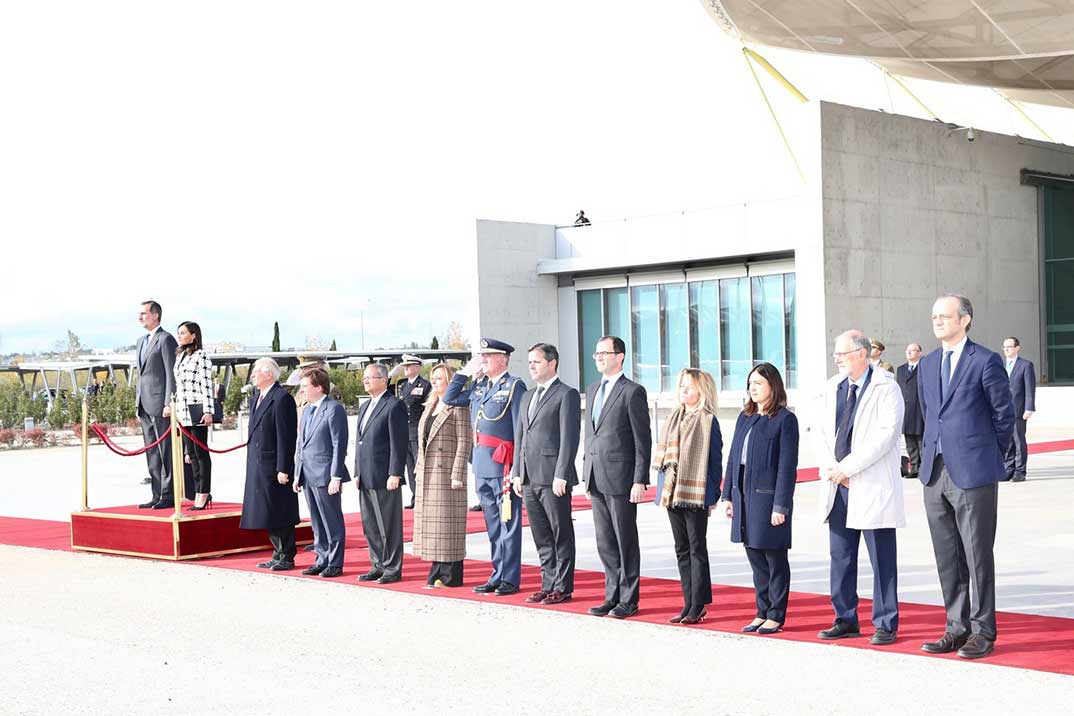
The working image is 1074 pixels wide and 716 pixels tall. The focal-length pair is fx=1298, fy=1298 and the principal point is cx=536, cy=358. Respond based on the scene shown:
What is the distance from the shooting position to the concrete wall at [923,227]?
84.6ft

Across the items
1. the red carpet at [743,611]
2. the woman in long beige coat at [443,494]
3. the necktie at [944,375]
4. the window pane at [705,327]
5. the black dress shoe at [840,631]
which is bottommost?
the red carpet at [743,611]

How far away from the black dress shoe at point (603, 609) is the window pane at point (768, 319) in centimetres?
2279

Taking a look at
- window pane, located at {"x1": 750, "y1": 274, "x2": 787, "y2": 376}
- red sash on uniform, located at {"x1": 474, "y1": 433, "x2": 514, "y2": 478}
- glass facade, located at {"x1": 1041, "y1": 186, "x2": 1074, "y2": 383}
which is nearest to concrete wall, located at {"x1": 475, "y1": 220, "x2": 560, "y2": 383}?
window pane, located at {"x1": 750, "y1": 274, "x2": 787, "y2": 376}

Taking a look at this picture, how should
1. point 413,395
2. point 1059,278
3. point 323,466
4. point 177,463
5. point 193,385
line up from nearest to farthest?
point 323,466 < point 177,463 < point 193,385 < point 413,395 < point 1059,278

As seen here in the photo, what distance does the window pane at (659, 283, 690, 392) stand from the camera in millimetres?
32719

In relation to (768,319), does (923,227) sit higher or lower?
higher

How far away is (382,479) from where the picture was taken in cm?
994

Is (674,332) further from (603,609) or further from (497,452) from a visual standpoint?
(603,609)

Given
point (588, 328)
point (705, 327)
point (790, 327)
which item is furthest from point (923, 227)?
point (588, 328)

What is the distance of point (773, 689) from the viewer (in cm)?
618

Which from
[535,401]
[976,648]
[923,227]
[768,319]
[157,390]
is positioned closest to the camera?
[976,648]

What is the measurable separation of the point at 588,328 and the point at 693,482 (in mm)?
26712

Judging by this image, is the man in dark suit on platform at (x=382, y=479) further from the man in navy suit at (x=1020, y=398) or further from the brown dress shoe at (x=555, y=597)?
the man in navy suit at (x=1020, y=398)

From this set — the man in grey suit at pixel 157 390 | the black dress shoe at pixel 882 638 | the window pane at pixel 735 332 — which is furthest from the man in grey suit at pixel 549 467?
the window pane at pixel 735 332
